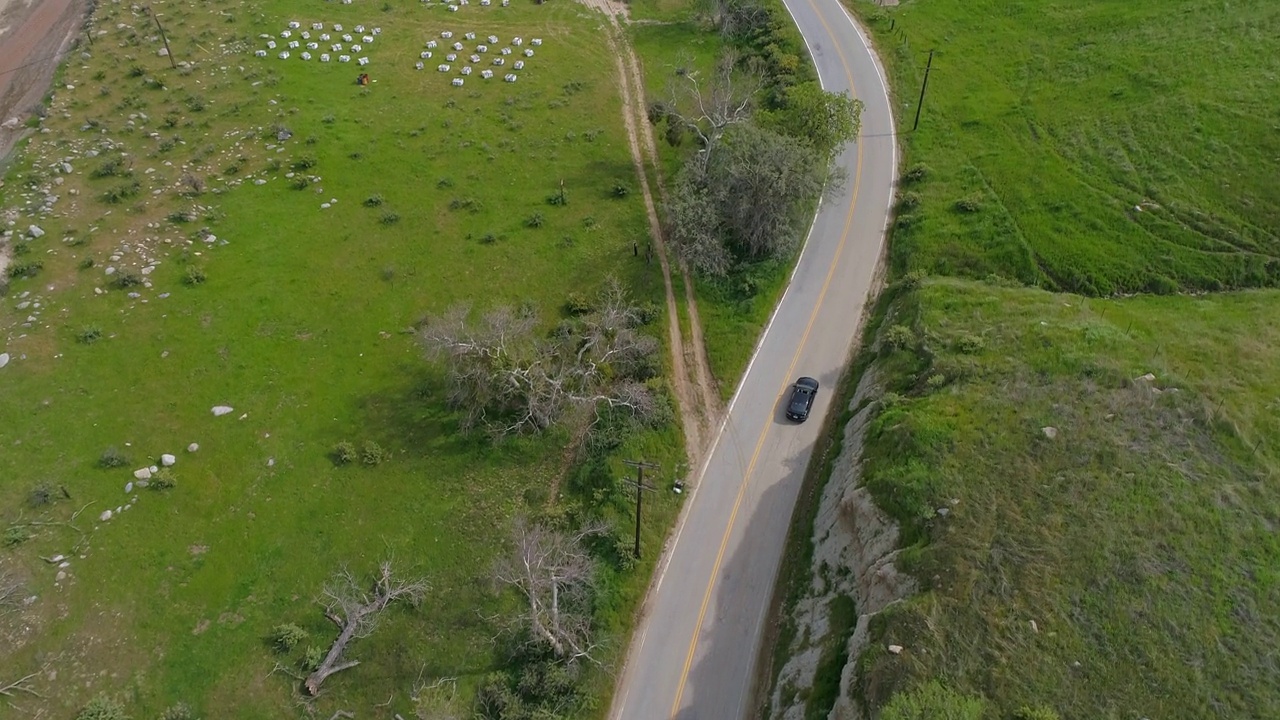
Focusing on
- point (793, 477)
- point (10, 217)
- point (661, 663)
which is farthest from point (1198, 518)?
point (10, 217)

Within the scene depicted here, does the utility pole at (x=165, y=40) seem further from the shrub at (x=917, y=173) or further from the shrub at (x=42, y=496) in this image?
the shrub at (x=917, y=173)

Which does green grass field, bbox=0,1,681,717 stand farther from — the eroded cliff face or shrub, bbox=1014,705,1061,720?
shrub, bbox=1014,705,1061,720

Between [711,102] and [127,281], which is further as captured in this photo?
[711,102]

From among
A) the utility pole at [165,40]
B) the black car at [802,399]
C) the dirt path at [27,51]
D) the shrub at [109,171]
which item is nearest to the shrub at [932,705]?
the black car at [802,399]

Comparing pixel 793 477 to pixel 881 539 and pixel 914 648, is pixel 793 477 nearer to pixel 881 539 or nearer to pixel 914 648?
pixel 881 539

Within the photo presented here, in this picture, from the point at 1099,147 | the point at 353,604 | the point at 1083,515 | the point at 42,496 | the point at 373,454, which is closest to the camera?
the point at 1083,515

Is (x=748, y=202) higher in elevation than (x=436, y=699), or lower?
higher

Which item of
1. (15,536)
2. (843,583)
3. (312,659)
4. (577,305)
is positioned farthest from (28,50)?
(843,583)

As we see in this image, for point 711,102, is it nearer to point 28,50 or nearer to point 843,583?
point 843,583

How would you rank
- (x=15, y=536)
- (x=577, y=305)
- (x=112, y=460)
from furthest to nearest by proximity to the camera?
(x=577, y=305), (x=112, y=460), (x=15, y=536)
